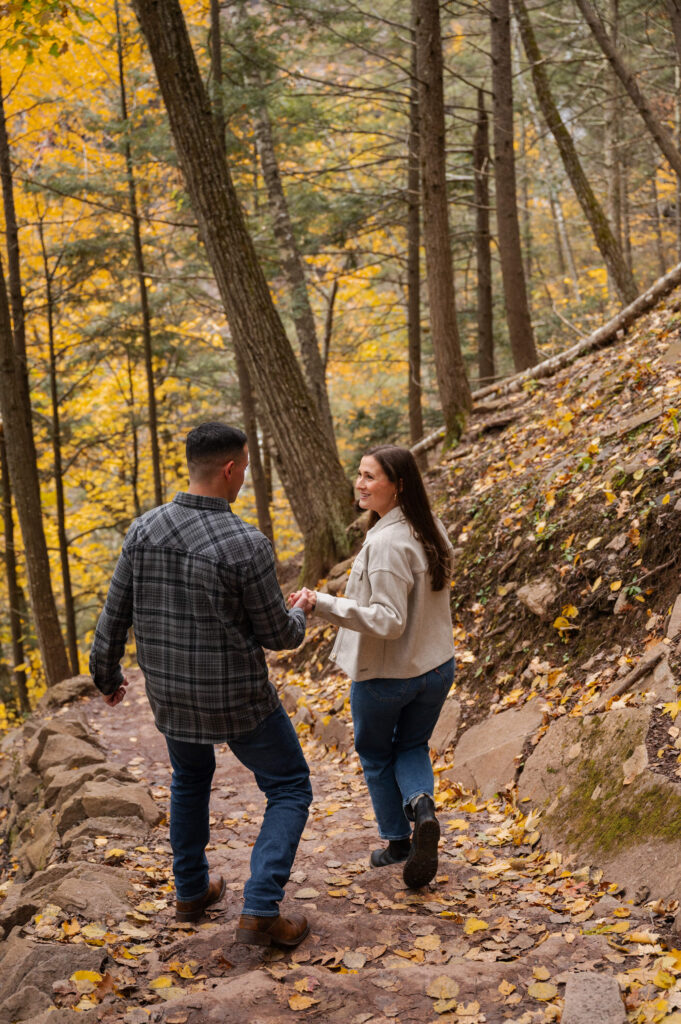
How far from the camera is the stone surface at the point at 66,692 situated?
9.48m

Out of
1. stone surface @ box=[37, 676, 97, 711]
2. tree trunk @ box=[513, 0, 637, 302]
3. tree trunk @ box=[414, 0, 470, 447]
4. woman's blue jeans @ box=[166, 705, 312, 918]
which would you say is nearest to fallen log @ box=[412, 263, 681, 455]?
tree trunk @ box=[414, 0, 470, 447]

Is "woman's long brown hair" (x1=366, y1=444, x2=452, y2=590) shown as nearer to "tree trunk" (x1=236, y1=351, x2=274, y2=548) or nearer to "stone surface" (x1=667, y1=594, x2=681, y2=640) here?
"stone surface" (x1=667, y1=594, x2=681, y2=640)

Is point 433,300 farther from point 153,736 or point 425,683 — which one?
point 425,683

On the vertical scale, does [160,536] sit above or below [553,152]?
below

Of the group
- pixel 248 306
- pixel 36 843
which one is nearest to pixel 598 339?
pixel 248 306

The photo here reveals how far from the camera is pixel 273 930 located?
3201 millimetres

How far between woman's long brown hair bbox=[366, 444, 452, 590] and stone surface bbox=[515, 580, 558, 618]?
1880 mm

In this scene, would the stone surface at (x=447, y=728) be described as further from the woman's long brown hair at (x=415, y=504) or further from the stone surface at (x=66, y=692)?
the stone surface at (x=66, y=692)

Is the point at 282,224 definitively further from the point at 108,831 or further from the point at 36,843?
the point at 108,831

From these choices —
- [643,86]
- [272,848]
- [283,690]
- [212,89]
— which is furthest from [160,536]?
[643,86]

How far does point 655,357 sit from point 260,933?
5.82 m

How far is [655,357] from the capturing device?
23.3 feet

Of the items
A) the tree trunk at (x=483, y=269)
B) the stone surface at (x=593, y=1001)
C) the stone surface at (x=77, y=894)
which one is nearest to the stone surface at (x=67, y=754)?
the stone surface at (x=77, y=894)

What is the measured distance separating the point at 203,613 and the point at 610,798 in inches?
80.2
